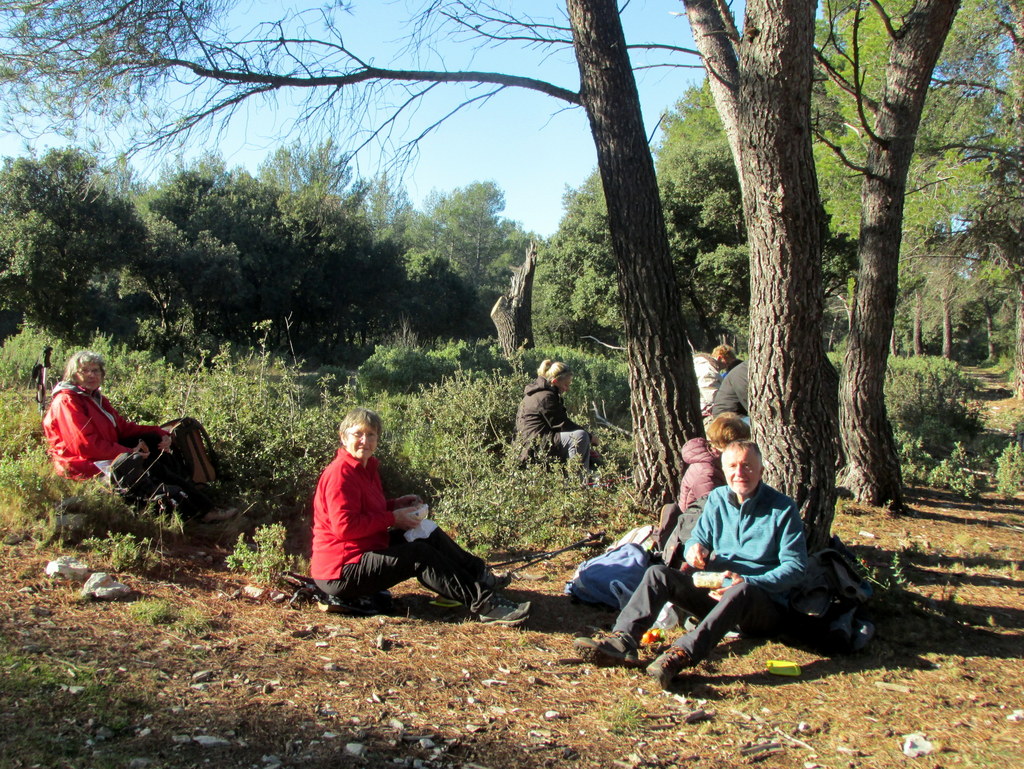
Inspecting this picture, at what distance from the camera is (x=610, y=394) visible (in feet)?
42.1

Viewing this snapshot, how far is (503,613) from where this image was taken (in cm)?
428

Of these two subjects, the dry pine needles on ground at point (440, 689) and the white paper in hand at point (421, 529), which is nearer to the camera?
the dry pine needles on ground at point (440, 689)

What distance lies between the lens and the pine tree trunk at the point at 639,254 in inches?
229

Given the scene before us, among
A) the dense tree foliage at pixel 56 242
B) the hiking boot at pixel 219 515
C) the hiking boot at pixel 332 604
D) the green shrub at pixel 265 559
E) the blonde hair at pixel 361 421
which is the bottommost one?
the hiking boot at pixel 332 604

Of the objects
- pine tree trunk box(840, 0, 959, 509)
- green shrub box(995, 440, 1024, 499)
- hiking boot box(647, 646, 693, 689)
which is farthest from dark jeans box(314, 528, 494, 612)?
green shrub box(995, 440, 1024, 499)

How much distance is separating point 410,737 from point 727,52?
520cm

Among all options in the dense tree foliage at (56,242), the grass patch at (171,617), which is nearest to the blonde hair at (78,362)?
the grass patch at (171,617)

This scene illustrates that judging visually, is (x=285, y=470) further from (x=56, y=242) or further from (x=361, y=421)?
(x=56, y=242)

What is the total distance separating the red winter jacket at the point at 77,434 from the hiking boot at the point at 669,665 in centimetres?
373

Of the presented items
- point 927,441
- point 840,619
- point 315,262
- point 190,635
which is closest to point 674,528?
point 840,619

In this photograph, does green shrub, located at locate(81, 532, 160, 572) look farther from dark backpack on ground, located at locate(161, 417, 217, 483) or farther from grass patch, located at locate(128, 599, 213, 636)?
dark backpack on ground, located at locate(161, 417, 217, 483)

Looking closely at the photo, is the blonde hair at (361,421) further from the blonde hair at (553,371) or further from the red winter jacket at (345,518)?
the blonde hair at (553,371)

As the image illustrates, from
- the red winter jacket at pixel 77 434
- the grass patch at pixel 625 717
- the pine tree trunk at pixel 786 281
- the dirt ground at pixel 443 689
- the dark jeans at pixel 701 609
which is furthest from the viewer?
the red winter jacket at pixel 77 434

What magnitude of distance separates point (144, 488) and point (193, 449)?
563mm
